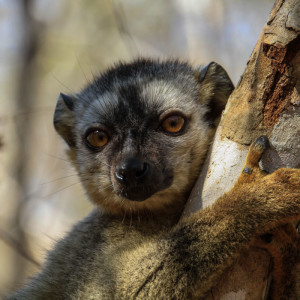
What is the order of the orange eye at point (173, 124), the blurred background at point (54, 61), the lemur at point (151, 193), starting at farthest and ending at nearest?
the blurred background at point (54, 61)
the orange eye at point (173, 124)
the lemur at point (151, 193)

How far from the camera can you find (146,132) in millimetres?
4109

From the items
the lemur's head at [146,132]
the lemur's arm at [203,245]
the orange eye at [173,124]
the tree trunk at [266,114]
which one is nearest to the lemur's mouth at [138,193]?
the lemur's head at [146,132]

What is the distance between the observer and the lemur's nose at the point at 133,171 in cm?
370

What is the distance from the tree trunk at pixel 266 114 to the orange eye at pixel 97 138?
1576 millimetres

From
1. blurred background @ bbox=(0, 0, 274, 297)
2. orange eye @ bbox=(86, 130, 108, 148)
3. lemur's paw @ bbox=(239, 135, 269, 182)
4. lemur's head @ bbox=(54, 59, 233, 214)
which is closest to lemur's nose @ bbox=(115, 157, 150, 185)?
lemur's head @ bbox=(54, 59, 233, 214)

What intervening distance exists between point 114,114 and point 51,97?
10.2 metres

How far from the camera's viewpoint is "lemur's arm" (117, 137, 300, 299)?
120 inches

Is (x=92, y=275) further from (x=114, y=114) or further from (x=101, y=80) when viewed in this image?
(x=101, y=80)

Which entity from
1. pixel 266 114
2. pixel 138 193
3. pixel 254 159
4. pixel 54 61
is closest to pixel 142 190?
pixel 138 193

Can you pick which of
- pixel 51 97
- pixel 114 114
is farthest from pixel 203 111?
pixel 51 97

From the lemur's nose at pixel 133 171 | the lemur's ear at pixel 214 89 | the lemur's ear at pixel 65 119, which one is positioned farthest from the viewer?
the lemur's ear at pixel 65 119

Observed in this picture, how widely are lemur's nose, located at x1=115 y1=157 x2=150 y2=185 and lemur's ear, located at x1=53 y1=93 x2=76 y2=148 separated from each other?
1.62m

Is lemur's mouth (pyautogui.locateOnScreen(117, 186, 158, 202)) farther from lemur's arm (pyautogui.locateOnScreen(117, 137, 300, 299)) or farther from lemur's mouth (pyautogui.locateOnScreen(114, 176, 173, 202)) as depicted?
lemur's arm (pyautogui.locateOnScreen(117, 137, 300, 299))

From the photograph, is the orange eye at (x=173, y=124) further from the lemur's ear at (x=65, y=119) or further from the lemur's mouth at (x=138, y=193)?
the lemur's ear at (x=65, y=119)
